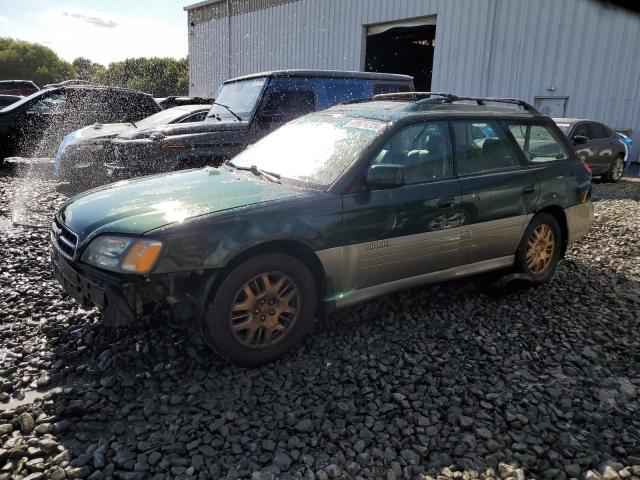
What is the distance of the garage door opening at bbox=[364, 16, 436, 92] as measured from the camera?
17950 mm

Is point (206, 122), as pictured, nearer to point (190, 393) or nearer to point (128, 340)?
point (128, 340)

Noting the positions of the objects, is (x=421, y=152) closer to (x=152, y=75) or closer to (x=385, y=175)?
(x=385, y=175)

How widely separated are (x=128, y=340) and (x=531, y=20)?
50.6 ft

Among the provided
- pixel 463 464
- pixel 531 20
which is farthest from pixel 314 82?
pixel 531 20

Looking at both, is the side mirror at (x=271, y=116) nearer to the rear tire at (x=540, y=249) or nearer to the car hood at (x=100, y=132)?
the car hood at (x=100, y=132)

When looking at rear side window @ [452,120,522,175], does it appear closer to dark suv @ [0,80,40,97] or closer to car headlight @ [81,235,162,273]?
car headlight @ [81,235,162,273]

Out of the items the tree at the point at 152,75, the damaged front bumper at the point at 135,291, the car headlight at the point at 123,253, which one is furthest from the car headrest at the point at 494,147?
the tree at the point at 152,75

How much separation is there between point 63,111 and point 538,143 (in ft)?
32.0

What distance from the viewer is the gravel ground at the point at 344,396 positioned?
2367mm

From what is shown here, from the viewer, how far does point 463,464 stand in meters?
2.39

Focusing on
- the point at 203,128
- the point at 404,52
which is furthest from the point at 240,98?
the point at 404,52

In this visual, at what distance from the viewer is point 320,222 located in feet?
10.4

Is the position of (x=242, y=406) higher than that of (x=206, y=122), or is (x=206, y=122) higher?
(x=206, y=122)

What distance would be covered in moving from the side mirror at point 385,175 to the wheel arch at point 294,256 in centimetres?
64
